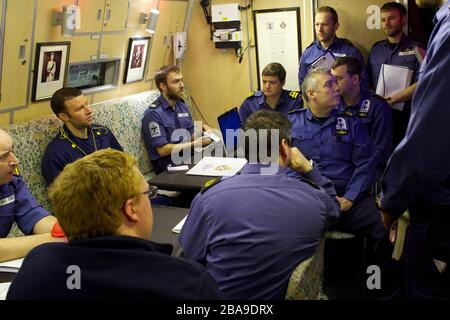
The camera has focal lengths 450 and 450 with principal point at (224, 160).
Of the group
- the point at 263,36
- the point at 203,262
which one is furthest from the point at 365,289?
the point at 263,36

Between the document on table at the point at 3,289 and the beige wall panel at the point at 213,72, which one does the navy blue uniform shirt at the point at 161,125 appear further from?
the document on table at the point at 3,289

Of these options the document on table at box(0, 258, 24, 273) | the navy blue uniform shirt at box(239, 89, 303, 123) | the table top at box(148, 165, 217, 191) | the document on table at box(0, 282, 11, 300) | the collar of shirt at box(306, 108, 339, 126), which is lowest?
the document on table at box(0, 282, 11, 300)

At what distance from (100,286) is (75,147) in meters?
2.37

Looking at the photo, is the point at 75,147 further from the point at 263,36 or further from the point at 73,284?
the point at 263,36

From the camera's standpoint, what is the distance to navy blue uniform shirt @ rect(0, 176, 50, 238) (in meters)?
2.31

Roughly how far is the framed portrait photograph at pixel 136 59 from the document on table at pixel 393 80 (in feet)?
7.87

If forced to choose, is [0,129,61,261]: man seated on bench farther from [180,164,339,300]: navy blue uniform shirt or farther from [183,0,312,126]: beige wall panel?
[183,0,312,126]: beige wall panel

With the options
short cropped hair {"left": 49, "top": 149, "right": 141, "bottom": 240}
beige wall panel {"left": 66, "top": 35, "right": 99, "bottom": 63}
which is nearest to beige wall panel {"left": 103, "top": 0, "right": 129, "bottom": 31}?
beige wall panel {"left": 66, "top": 35, "right": 99, "bottom": 63}

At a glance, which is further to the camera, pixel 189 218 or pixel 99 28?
pixel 99 28

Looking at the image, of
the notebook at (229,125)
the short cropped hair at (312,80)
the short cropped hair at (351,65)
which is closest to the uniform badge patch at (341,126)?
the short cropped hair at (312,80)

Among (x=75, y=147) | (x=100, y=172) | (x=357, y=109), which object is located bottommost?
(x=100, y=172)

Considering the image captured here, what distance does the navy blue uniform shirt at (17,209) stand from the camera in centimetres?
231

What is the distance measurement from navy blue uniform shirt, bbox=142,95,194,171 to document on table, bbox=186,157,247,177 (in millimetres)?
751

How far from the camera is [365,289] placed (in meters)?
3.06
